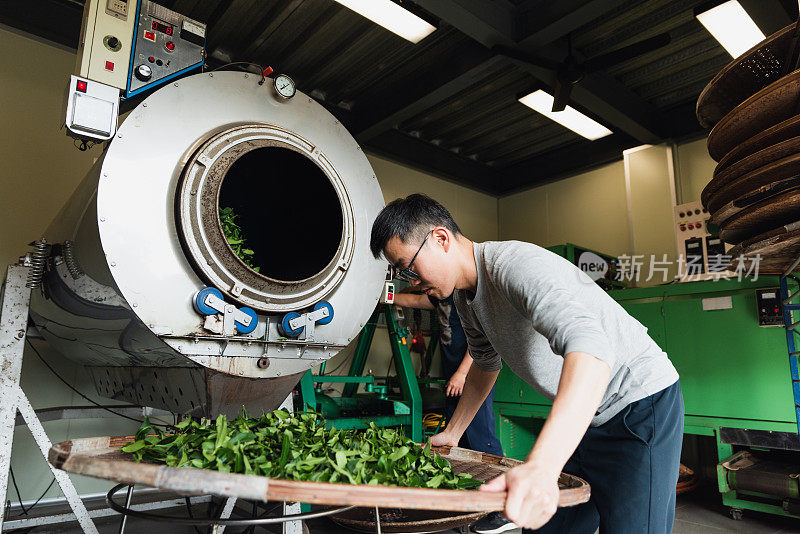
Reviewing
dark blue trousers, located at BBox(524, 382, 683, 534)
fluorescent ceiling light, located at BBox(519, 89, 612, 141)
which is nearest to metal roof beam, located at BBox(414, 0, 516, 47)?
fluorescent ceiling light, located at BBox(519, 89, 612, 141)

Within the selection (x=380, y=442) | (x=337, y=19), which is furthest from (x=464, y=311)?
(x=337, y=19)

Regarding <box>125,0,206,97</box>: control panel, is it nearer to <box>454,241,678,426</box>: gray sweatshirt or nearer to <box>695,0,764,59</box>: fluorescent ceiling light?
<box>454,241,678,426</box>: gray sweatshirt

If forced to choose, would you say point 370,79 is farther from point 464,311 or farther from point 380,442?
point 380,442

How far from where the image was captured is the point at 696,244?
→ 4.26m

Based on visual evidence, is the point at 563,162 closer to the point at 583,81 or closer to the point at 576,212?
the point at 576,212

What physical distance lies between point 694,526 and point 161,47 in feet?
12.3

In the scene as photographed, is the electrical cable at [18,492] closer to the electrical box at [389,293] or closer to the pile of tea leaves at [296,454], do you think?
the electrical box at [389,293]

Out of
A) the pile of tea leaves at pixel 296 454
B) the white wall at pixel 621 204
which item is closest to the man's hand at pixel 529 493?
the pile of tea leaves at pixel 296 454

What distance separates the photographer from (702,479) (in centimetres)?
438

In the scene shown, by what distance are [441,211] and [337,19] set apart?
3200 mm

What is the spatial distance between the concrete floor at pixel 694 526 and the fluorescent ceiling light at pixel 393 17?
322 centimetres

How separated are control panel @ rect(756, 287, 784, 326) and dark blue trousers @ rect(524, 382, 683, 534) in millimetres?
2452

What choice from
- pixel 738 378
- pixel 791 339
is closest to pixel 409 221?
pixel 791 339

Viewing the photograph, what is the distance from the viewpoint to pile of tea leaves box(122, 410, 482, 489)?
34.8 inches
